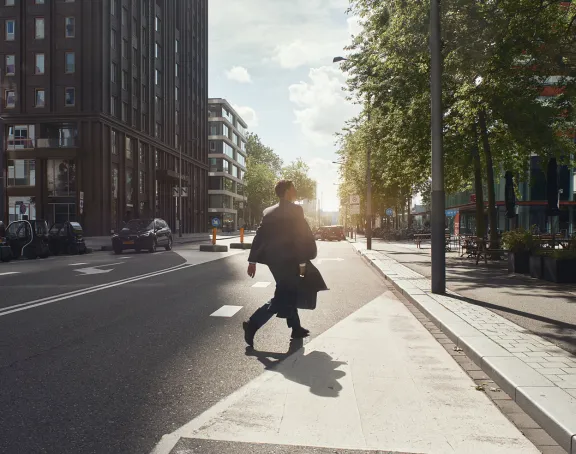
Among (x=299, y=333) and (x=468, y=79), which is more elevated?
(x=468, y=79)

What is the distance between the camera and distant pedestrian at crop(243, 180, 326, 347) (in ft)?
18.6

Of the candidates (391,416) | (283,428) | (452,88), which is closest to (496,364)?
(391,416)

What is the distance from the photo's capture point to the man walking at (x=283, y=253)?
5.68 m

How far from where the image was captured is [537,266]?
1230 centimetres

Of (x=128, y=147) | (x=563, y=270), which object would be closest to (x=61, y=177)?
(x=128, y=147)

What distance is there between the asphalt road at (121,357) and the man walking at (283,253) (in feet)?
1.19

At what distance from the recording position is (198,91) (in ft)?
234

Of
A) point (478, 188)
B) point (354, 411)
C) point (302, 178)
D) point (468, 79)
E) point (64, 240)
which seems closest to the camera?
point (354, 411)

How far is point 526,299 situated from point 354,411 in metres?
6.22

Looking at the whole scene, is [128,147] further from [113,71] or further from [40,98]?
[40,98]

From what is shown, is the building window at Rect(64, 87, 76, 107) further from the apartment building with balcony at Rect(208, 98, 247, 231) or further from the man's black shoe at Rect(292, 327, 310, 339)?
the apartment building with balcony at Rect(208, 98, 247, 231)

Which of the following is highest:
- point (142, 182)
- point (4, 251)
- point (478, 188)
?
point (142, 182)

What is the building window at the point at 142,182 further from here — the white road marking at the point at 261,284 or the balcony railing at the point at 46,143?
the white road marking at the point at 261,284

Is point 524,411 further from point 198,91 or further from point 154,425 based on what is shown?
point 198,91
